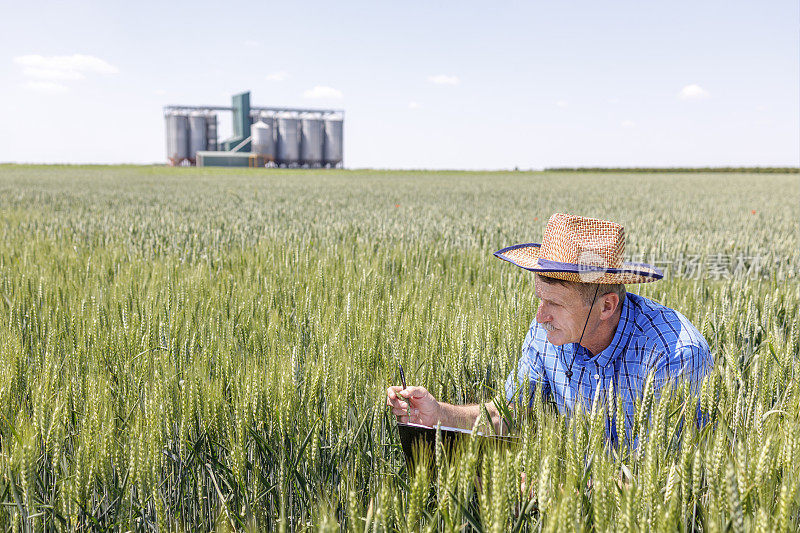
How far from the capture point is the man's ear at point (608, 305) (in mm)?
1815

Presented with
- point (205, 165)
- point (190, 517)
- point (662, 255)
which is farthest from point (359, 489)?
point (205, 165)

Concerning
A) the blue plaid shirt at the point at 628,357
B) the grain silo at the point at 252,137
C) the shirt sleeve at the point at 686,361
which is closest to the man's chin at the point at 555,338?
the blue plaid shirt at the point at 628,357

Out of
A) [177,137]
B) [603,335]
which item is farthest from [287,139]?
[603,335]

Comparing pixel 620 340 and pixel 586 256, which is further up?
pixel 586 256

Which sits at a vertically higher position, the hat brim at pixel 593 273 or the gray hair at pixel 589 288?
the hat brim at pixel 593 273

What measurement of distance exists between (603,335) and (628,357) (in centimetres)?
12

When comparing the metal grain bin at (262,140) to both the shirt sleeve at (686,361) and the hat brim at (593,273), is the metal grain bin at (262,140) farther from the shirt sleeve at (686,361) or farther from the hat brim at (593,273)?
the shirt sleeve at (686,361)

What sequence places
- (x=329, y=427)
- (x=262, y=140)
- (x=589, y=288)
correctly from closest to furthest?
(x=329, y=427), (x=589, y=288), (x=262, y=140)

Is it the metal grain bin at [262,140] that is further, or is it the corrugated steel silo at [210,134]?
the corrugated steel silo at [210,134]

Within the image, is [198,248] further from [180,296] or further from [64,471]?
[64,471]

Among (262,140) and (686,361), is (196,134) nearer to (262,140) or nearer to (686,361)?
(262,140)

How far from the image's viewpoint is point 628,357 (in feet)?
6.30

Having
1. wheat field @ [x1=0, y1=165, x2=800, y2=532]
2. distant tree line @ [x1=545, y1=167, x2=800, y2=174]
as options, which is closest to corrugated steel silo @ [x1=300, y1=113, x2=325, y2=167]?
distant tree line @ [x1=545, y1=167, x2=800, y2=174]

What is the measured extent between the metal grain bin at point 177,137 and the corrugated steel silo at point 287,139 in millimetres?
8673
